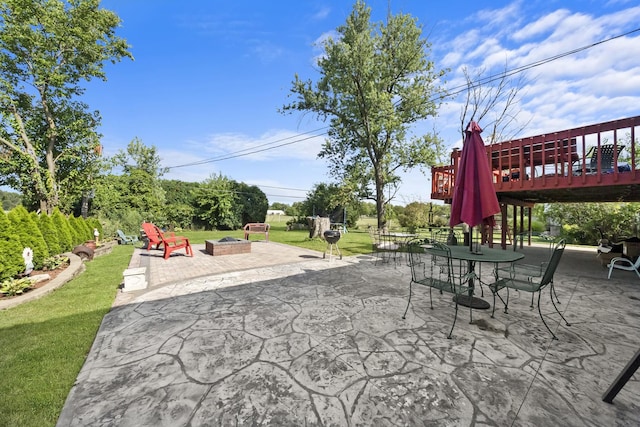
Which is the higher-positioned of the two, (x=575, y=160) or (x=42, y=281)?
(x=575, y=160)

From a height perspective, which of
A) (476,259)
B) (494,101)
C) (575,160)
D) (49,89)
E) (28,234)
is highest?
(49,89)

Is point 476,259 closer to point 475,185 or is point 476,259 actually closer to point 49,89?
point 475,185

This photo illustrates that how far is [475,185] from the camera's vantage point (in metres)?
3.50

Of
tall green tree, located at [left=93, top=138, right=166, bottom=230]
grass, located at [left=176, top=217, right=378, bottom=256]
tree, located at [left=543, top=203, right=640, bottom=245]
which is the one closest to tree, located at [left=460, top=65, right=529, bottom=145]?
tree, located at [left=543, top=203, right=640, bottom=245]

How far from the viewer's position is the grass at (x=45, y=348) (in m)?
1.82

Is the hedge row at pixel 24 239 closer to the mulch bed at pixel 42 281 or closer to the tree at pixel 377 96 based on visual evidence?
the mulch bed at pixel 42 281

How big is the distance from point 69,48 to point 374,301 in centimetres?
1900

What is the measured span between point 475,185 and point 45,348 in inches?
214

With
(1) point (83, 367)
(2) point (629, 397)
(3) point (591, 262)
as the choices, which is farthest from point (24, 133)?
(3) point (591, 262)

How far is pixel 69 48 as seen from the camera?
12.7 m

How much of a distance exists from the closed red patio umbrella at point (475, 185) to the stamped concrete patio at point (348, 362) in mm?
1407

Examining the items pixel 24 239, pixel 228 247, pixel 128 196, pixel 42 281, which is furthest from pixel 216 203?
pixel 42 281

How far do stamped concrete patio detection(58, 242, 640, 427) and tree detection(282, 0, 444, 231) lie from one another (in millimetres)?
12679

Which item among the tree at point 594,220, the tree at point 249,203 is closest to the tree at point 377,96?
the tree at point 594,220
